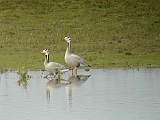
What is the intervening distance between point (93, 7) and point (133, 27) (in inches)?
160

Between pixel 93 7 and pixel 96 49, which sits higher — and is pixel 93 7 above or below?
above

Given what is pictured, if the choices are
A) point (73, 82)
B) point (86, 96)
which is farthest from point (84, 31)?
point (86, 96)

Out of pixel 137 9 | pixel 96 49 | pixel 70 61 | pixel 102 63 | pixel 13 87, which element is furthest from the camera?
pixel 137 9

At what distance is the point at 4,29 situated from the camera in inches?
1135

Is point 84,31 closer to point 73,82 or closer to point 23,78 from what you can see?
point 23,78

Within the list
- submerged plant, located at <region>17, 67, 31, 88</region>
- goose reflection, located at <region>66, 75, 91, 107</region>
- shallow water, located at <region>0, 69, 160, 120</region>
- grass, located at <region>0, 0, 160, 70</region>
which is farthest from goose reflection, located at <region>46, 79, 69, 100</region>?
grass, located at <region>0, 0, 160, 70</region>

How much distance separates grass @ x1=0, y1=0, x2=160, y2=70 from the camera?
23.0 meters

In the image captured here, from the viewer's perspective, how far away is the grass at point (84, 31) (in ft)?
75.6

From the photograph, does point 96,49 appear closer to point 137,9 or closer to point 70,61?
point 70,61

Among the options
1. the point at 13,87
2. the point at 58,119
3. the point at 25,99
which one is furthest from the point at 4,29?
the point at 58,119

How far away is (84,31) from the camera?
28.9 meters

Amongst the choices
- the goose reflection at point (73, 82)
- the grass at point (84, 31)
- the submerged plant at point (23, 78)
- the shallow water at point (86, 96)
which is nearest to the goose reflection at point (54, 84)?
the shallow water at point (86, 96)

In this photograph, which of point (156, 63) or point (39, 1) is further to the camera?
point (39, 1)

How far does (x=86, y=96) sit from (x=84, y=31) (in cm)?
1334
